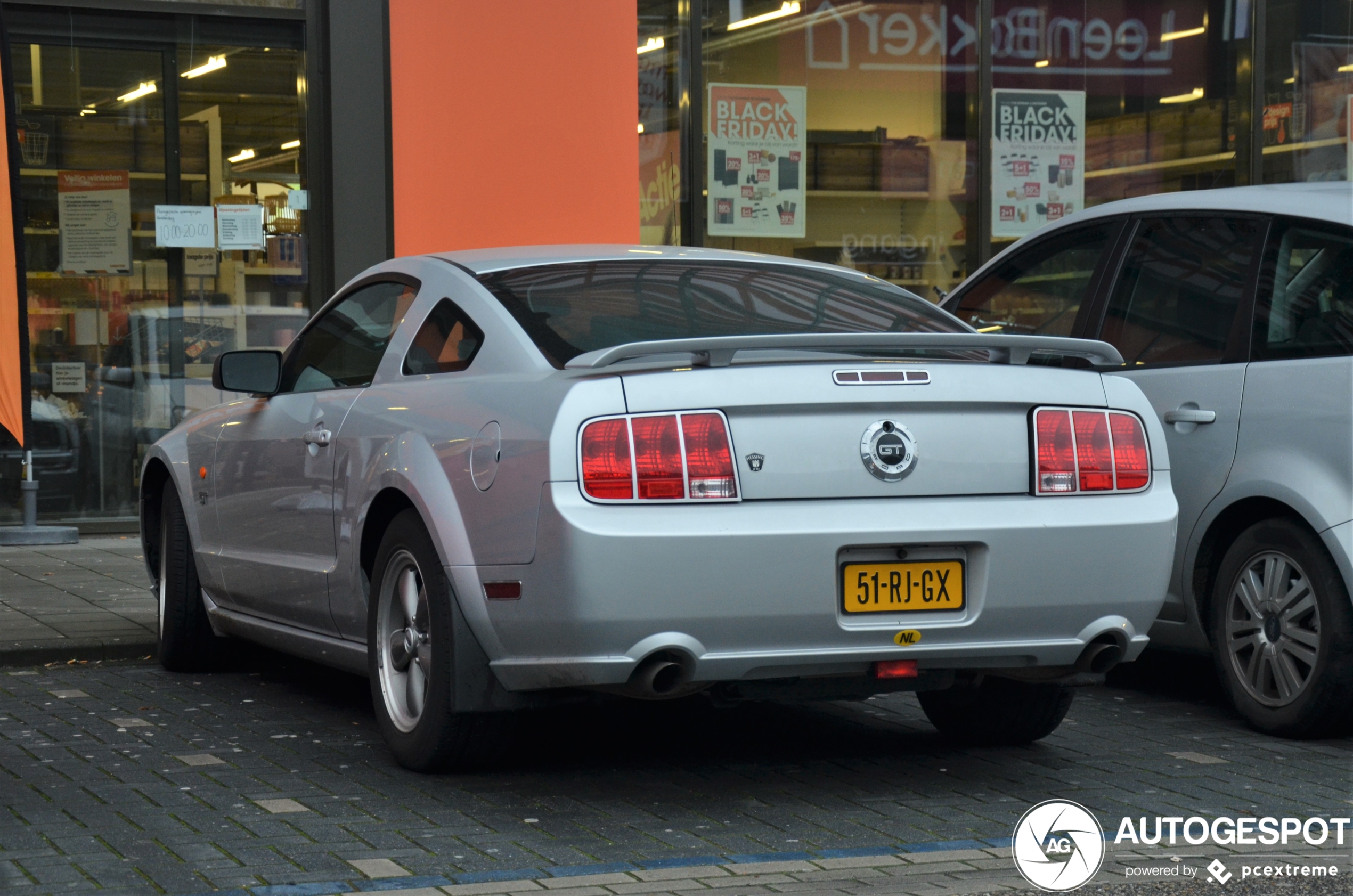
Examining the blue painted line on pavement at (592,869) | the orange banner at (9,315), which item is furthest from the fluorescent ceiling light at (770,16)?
the blue painted line on pavement at (592,869)

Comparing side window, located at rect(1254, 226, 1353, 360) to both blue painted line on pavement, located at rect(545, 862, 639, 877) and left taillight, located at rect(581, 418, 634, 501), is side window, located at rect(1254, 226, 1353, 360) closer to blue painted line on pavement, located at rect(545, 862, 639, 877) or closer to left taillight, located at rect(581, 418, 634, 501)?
left taillight, located at rect(581, 418, 634, 501)

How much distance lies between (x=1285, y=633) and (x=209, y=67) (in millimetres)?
8642

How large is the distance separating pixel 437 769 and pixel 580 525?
109 cm

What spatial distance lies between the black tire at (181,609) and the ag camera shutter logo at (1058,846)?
3.56m

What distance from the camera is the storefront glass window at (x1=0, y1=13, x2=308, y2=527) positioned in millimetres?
11539

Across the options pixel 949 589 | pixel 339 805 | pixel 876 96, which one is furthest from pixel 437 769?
pixel 876 96

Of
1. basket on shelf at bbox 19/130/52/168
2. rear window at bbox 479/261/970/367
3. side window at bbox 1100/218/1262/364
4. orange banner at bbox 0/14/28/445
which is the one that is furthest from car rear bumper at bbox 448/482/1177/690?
basket on shelf at bbox 19/130/52/168

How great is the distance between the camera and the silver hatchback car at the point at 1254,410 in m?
5.42

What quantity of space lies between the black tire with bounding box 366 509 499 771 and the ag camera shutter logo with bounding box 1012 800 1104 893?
4.81 feet

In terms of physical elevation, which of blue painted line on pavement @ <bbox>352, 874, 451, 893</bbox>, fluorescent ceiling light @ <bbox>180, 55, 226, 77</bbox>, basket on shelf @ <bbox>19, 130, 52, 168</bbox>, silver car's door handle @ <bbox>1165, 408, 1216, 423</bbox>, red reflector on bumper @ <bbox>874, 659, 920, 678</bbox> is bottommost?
blue painted line on pavement @ <bbox>352, 874, 451, 893</bbox>

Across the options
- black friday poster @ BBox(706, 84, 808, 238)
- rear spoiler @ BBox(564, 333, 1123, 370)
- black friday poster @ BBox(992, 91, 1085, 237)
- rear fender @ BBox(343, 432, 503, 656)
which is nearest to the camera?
rear spoiler @ BBox(564, 333, 1123, 370)

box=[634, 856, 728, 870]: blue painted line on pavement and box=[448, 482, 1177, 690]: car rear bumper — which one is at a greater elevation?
box=[448, 482, 1177, 690]: car rear bumper

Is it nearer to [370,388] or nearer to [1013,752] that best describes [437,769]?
[370,388]

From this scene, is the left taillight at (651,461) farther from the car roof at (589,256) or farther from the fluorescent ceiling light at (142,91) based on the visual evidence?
the fluorescent ceiling light at (142,91)
